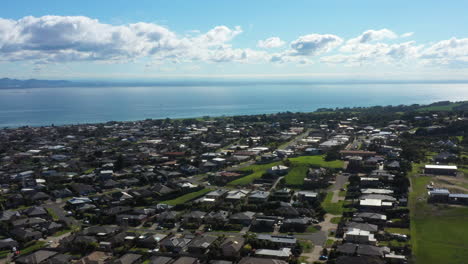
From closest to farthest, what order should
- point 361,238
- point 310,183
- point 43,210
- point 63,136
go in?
point 361,238 < point 43,210 < point 310,183 < point 63,136

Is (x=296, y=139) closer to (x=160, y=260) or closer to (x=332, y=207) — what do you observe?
(x=332, y=207)

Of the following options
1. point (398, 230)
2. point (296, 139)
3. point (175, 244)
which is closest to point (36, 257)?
point (175, 244)

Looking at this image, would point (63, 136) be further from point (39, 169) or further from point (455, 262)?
point (455, 262)

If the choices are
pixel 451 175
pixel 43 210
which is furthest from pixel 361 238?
pixel 43 210

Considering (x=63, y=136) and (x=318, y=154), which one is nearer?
(x=318, y=154)

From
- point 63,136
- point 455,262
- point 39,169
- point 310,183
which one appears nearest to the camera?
point 455,262

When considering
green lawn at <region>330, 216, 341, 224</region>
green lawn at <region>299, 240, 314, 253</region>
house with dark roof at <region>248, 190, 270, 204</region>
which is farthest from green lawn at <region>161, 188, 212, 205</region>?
green lawn at <region>299, 240, 314, 253</region>
